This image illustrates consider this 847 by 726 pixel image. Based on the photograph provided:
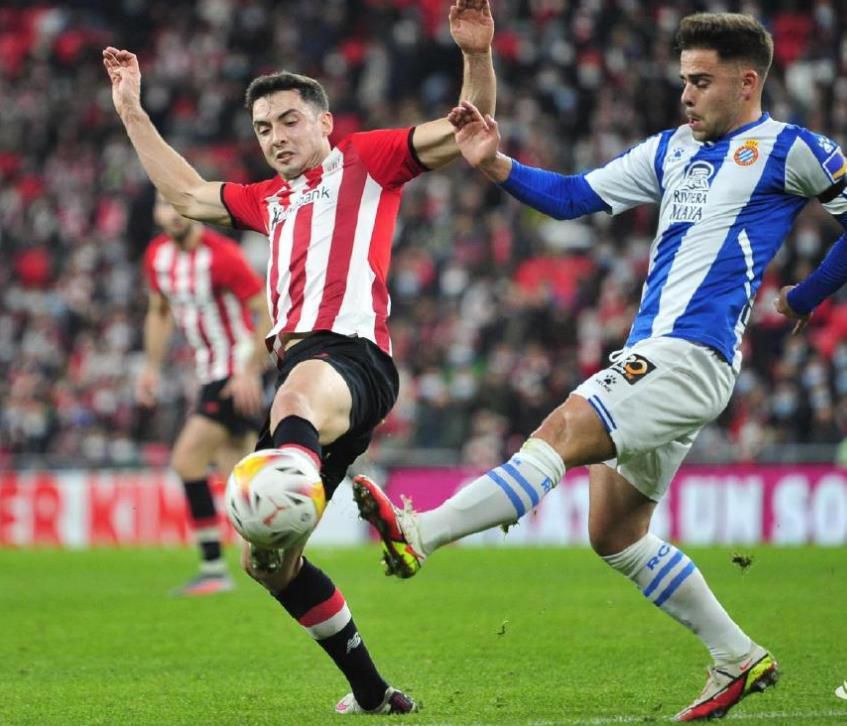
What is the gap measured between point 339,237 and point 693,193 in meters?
1.40

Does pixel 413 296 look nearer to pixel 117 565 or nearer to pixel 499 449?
pixel 499 449

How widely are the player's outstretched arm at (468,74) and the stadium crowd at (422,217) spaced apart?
9948 millimetres

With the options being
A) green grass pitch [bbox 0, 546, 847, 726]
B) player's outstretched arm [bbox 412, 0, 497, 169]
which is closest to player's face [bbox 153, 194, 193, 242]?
green grass pitch [bbox 0, 546, 847, 726]

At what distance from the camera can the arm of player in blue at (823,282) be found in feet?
19.4

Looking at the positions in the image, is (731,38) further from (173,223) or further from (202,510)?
(202,510)

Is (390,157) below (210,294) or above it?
above

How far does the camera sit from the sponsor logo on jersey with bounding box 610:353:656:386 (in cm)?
529

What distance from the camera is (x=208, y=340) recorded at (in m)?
11.1

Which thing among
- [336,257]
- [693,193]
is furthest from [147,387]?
[693,193]

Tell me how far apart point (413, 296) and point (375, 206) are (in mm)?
14311

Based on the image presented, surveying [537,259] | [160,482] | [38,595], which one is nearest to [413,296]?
[537,259]

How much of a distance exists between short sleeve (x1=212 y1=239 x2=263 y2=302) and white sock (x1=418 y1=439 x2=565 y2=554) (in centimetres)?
615

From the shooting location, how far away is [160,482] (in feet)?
56.9

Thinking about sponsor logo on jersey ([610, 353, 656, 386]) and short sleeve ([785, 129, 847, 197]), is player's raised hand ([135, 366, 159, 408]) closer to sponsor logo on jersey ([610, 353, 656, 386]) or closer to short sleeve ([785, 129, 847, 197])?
sponsor logo on jersey ([610, 353, 656, 386])
